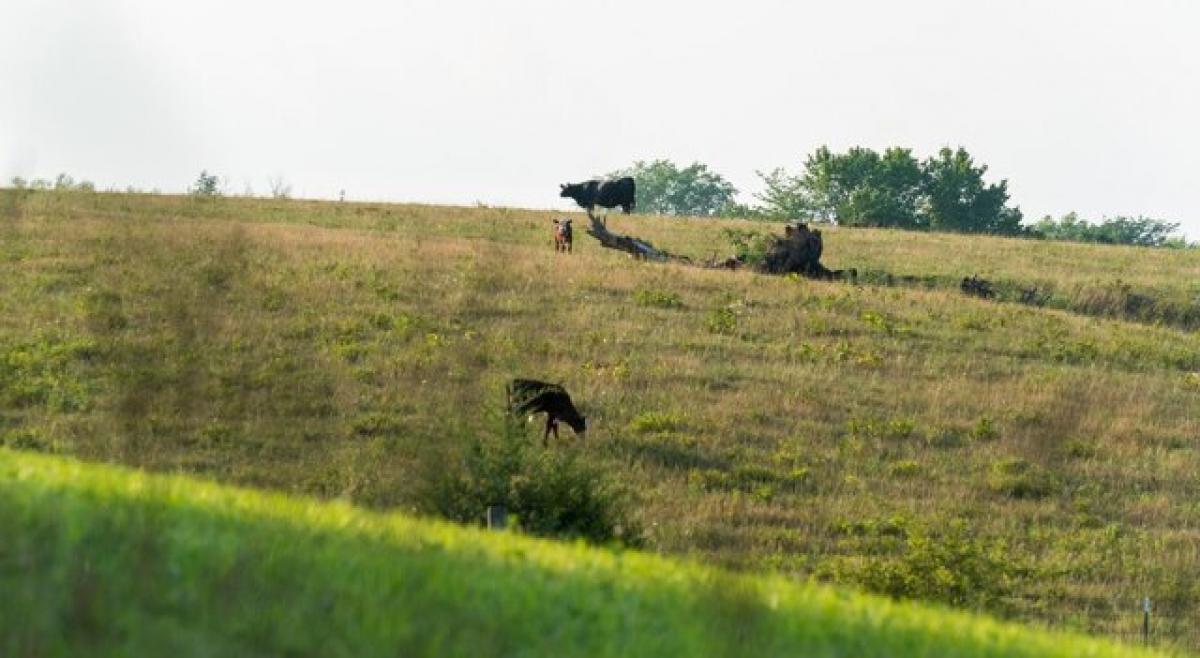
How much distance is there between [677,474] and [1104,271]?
36.3 meters

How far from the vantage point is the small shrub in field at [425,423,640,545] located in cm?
1816

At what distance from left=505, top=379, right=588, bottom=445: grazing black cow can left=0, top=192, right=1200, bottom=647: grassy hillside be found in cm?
49

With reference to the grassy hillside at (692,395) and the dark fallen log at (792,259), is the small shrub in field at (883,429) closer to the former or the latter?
the grassy hillside at (692,395)

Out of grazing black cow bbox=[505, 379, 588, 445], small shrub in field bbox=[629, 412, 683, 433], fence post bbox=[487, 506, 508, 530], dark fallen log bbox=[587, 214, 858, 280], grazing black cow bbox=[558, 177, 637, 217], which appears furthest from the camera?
grazing black cow bbox=[558, 177, 637, 217]

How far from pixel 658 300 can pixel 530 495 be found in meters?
24.6

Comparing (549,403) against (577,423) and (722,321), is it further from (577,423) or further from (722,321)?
(722,321)

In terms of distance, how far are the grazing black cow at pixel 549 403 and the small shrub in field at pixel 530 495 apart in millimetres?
9489

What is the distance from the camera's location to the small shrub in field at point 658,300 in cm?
4297

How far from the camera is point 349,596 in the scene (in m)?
8.84

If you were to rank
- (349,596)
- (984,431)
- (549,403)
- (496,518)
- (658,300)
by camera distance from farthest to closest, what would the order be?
(658,300)
(984,431)
(549,403)
(496,518)
(349,596)

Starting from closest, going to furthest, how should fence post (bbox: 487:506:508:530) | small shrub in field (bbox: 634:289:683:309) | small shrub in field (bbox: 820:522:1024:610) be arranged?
1. fence post (bbox: 487:506:508:530)
2. small shrub in field (bbox: 820:522:1024:610)
3. small shrub in field (bbox: 634:289:683:309)

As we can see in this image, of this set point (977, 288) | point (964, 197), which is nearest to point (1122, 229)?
point (964, 197)

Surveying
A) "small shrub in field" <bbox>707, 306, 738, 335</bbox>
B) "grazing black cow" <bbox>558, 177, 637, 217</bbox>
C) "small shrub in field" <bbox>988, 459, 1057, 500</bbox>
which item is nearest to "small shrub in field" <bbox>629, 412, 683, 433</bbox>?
"small shrub in field" <bbox>988, 459, 1057, 500</bbox>

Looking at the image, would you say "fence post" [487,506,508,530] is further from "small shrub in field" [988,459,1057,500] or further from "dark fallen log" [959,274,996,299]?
"dark fallen log" [959,274,996,299]
